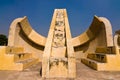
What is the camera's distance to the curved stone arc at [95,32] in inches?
330

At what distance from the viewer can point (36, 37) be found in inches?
421

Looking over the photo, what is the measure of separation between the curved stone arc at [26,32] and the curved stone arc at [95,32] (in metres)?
2.29

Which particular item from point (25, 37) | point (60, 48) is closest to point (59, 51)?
point (60, 48)

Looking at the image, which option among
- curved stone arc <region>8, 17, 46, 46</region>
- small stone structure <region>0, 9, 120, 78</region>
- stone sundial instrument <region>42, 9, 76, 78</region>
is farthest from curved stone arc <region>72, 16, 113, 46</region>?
curved stone arc <region>8, 17, 46, 46</region>

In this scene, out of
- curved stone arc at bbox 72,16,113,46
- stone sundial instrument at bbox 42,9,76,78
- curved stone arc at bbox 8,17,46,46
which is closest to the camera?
stone sundial instrument at bbox 42,9,76,78

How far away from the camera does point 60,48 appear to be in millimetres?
6184

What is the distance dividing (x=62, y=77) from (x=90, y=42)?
6142mm

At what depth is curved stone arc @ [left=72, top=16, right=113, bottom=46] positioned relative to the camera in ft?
27.5

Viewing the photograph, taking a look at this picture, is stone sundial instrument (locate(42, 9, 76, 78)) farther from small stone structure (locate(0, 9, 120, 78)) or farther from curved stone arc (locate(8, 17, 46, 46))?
curved stone arc (locate(8, 17, 46, 46))

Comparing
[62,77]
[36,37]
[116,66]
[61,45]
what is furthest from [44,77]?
[36,37]

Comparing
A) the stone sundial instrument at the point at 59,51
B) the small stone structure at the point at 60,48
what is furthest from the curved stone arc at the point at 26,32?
the stone sundial instrument at the point at 59,51

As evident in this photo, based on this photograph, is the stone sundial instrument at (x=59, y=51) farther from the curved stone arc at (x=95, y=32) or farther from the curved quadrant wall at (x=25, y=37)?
the curved quadrant wall at (x=25, y=37)

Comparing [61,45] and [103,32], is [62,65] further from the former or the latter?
[103,32]

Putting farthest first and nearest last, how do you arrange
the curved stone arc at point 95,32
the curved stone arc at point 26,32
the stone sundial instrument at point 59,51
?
the curved stone arc at point 26,32 < the curved stone arc at point 95,32 < the stone sundial instrument at point 59,51
